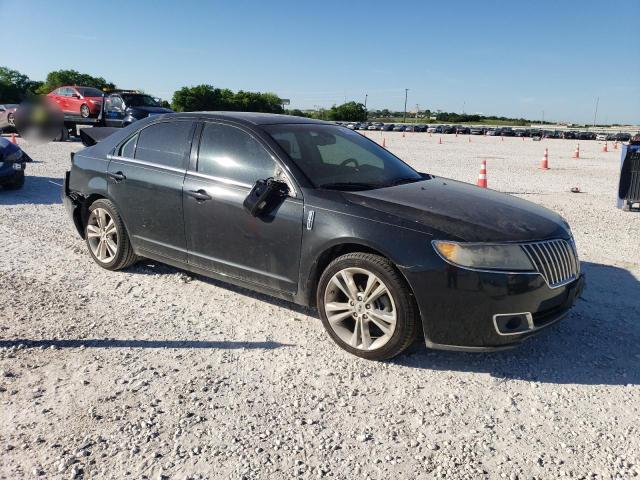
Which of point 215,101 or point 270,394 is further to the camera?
point 215,101

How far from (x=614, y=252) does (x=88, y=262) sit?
619cm

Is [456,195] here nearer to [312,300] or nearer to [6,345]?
[312,300]

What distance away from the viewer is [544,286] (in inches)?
133

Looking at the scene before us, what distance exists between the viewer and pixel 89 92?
68.3 ft

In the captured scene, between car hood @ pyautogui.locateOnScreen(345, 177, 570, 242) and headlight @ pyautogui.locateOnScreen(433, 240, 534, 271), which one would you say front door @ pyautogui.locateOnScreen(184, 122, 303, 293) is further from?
headlight @ pyautogui.locateOnScreen(433, 240, 534, 271)

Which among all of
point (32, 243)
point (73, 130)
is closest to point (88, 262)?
point (32, 243)

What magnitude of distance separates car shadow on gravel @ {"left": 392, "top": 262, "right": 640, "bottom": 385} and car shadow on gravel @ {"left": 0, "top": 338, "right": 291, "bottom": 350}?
104 cm

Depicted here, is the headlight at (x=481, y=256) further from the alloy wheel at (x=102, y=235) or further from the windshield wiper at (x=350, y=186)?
the alloy wheel at (x=102, y=235)

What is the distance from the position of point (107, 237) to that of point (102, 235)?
77 millimetres

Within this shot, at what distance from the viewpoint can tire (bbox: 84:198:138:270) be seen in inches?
203

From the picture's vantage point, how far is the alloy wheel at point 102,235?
526 cm

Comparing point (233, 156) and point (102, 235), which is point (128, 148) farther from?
point (233, 156)

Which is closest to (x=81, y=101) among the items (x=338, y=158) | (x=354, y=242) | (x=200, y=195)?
(x=200, y=195)

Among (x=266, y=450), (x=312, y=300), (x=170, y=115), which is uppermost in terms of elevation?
(x=170, y=115)
